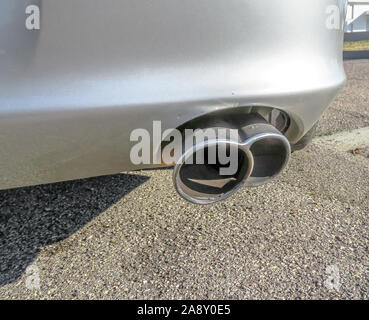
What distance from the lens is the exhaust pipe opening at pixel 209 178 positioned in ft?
4.70

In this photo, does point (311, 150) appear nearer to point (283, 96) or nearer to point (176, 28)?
point (283, 96)

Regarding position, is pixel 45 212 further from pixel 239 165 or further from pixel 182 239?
pixel 239 165

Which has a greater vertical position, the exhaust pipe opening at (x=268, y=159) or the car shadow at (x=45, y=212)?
the exhaust pipe opening at (x=268, y=159)

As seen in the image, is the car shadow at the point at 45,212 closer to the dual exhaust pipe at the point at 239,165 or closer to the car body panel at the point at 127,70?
the car body panel at the point at 127,70

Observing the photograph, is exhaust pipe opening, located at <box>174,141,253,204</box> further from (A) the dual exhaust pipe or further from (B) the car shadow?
(B) the car shadow

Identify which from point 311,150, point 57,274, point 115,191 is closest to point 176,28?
point 57,274

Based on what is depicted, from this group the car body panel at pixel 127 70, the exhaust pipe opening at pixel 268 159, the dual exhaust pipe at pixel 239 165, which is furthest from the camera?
the exhaust pipe opening at pixel 268 159

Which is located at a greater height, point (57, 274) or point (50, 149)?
point (50, 149)

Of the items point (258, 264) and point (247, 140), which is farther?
point (258, 264)

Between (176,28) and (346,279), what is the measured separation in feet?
3.75

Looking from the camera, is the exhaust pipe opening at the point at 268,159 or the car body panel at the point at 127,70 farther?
the exhaust pipe opening at the point at 268,159

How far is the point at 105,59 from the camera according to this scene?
1197 millimetres

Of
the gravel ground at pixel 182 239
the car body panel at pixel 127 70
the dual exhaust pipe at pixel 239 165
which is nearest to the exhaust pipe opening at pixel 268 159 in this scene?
the dual exhaust pipe at pixel 239 165

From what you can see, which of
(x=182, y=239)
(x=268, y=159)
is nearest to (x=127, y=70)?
(x=268, y=159)
